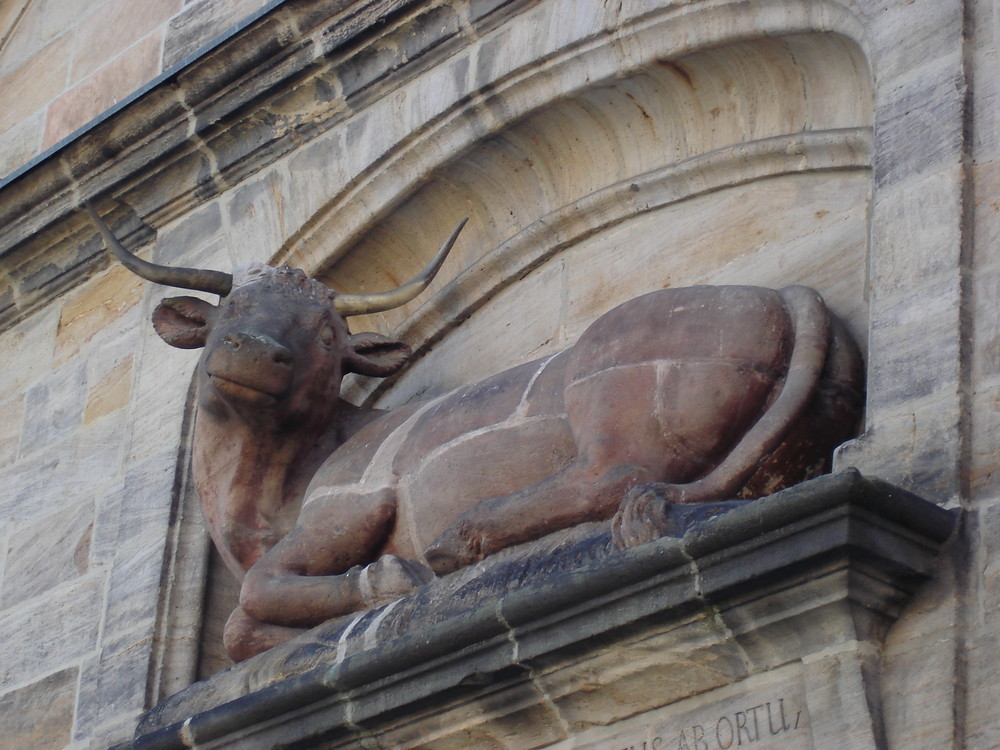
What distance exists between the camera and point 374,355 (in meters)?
5.70

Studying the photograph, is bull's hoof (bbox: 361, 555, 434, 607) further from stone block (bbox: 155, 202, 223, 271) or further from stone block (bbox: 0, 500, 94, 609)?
stone block (bbox: 155, 202, 223, 271)

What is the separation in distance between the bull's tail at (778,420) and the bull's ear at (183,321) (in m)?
1.77

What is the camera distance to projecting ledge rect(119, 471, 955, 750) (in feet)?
12.7

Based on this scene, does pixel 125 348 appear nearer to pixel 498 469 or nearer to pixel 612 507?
pixel 498 469

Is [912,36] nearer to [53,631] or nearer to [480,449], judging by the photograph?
[480,449]

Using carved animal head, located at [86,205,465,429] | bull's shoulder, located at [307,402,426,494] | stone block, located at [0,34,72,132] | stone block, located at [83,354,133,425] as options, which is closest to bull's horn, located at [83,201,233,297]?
carved animal head, located at [86,205,465,429]

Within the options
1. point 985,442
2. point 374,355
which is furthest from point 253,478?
point 985,442

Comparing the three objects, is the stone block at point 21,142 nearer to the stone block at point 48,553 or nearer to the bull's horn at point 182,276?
the stone block at point 48,553

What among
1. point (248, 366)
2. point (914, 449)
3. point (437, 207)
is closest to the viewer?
point (914, 449)

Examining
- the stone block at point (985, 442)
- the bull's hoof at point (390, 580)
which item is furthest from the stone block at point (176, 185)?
the stone block at point (985, 442)

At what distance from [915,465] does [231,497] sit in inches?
84.1

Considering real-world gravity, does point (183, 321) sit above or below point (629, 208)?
below

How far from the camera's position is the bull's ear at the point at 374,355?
5652 millimetres

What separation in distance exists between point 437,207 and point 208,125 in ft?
2.91
